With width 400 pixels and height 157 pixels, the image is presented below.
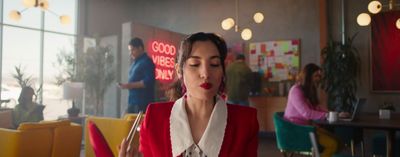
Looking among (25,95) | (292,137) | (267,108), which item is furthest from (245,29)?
(25,95)

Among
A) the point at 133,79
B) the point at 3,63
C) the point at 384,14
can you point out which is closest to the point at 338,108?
the point at 384,14

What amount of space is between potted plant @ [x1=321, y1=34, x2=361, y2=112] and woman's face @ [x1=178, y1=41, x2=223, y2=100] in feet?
19.2

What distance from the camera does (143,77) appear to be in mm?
4336

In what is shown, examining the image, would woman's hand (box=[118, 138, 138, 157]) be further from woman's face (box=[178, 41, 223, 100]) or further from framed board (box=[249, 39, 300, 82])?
framed board (box=[249, 39, 300, 82])

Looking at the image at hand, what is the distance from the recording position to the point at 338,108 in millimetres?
6707

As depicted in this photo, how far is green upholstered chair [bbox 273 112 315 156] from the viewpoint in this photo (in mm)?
3654

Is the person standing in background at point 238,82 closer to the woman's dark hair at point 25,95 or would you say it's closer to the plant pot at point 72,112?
the plant pot at point 72,112

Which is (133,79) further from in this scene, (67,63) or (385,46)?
(385,46)

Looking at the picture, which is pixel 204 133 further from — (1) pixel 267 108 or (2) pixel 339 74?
(1) pixel 267 108

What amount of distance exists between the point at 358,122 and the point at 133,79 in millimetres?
2357

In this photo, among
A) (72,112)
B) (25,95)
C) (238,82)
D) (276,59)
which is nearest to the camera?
(25,95)

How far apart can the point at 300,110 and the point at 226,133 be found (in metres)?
2.75

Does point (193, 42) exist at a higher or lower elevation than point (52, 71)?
lower

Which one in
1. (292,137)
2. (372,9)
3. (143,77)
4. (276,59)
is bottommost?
(292,137)
